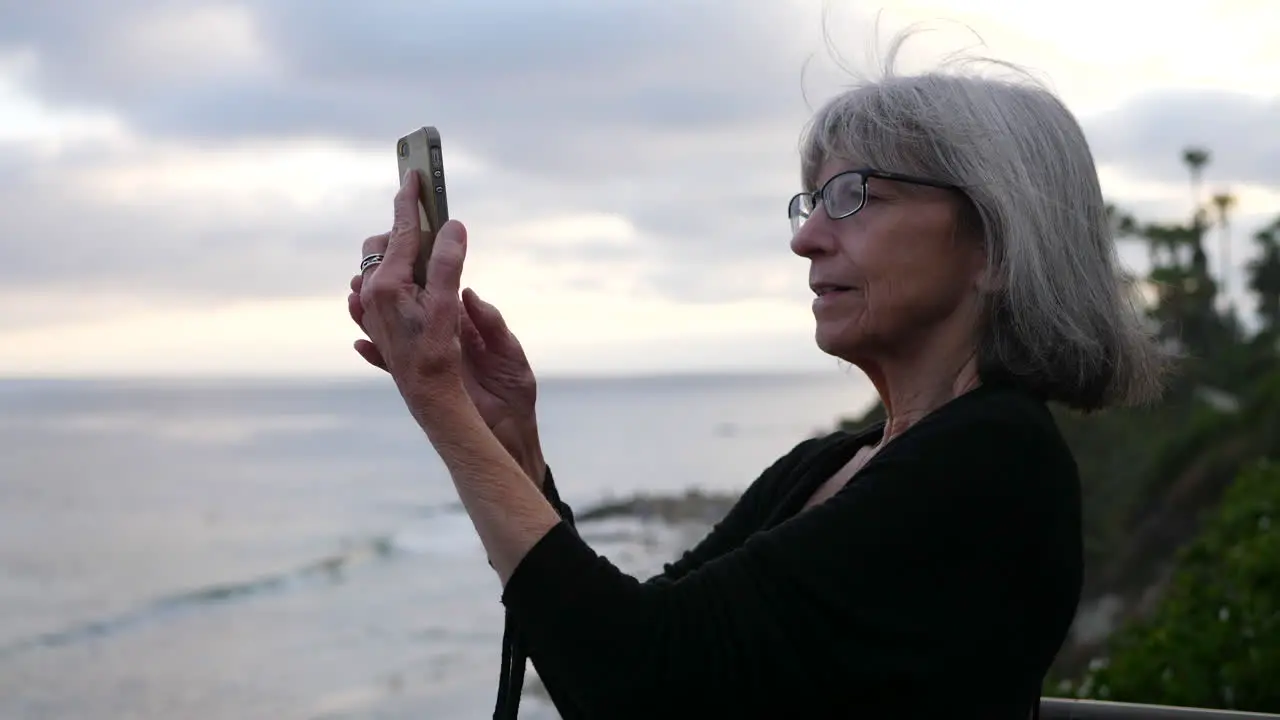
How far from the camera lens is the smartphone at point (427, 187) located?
5.66ft

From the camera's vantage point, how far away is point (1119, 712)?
253 cm

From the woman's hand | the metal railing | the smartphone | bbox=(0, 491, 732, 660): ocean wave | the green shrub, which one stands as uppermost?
the smartphone

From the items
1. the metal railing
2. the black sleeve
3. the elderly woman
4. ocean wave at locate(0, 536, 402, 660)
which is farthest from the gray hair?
ocean wave at locate(0, 536, 402, 660)

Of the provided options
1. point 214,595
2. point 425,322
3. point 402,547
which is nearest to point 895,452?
point 425,322

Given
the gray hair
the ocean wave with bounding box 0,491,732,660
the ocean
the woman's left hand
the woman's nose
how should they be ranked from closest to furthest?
the woman's left hand < the gray hair < the woman's nose < the ocean < the ocean wave with bounding box 0,491,732,660

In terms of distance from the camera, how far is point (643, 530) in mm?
34656

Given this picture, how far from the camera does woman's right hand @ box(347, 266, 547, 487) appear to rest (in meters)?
2.13

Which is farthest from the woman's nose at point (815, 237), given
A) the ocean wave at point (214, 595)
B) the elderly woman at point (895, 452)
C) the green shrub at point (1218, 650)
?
the ocean wave at point (214, 595)

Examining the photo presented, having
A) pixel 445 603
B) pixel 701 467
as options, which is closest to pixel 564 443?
pixel 701 467

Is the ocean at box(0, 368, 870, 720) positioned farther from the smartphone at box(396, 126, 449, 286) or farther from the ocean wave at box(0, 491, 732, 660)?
the smartphone at box(396, 126, 449, 286)

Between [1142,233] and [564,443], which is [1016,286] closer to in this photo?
[1142,233]

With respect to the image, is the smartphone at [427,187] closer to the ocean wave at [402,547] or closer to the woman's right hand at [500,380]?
the woman's right hand at [500,380]

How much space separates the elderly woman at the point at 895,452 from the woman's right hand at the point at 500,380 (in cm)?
1

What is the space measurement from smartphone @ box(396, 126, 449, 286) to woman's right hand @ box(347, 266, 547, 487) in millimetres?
356
